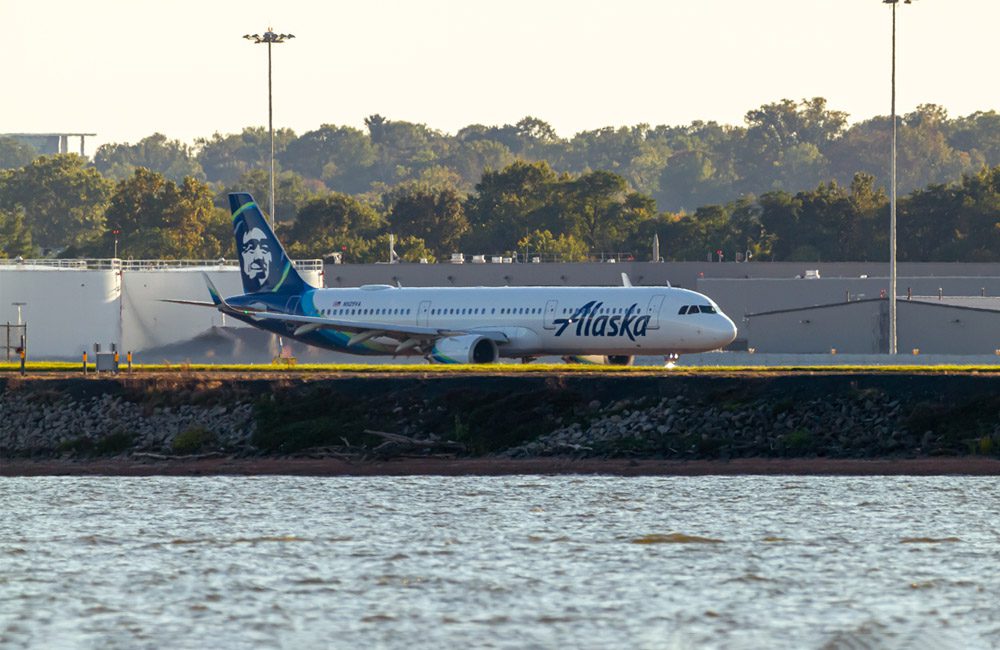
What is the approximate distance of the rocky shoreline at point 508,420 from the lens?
55.5m

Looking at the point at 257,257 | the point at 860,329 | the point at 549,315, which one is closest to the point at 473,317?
the point at 549,315

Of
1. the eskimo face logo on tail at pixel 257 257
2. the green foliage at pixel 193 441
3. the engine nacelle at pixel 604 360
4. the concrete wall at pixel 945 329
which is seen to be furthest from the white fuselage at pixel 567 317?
the green foliage at pixel 193 441

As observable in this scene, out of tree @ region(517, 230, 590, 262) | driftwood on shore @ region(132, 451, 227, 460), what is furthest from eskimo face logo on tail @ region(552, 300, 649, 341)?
tree @ region(517, 230, 590, 262)

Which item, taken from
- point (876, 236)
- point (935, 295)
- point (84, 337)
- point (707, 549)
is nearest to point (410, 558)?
point (707, 549)

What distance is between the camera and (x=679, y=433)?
56.2 metres

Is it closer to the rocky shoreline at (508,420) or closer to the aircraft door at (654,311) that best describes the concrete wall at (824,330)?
the aircraft door at (654,311)

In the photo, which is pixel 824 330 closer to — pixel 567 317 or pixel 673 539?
pixel 567 317

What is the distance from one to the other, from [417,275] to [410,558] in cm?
8642

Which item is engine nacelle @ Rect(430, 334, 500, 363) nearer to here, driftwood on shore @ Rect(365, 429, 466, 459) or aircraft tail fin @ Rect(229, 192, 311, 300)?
aircraft tail fin @ Rect(229, 192, 311, 300)

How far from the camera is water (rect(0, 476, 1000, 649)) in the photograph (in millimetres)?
31609

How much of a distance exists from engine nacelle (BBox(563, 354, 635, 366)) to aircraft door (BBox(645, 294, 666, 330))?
4.13 metres

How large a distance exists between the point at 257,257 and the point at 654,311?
2204 cm

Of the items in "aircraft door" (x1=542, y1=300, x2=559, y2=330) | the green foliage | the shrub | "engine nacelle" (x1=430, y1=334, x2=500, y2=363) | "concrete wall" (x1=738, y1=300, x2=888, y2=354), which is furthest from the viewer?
"concrete wall" (x1=738, y1=300, x2=888, y2=354)

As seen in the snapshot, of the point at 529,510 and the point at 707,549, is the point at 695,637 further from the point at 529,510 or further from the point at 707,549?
the point at 529,510
